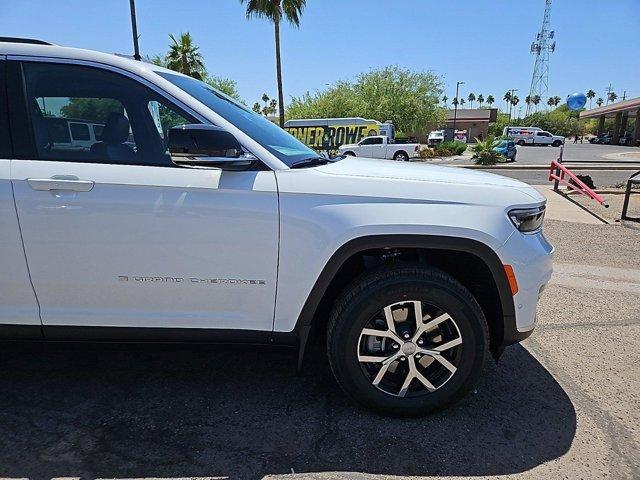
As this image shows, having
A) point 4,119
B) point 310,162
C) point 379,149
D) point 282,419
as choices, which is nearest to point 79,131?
point 4,119

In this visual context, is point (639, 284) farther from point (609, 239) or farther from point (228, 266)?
point (228, 266)

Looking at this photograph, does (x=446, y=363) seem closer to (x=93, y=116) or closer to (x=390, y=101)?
(x=93, y=116)

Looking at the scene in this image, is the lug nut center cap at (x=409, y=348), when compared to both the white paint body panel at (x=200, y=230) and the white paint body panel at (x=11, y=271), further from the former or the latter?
the white paint body panel at (x=11, y=271)

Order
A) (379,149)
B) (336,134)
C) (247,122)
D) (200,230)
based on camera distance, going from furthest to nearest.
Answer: (336,134) → (379,149) → (247,122) → (200,230)

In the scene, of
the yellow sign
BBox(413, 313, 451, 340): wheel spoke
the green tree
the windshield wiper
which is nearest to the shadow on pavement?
BBox(413, 313, 451, 340): wheel spoke

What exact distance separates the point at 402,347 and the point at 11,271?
2.10 metres

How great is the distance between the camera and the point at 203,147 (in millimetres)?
2143

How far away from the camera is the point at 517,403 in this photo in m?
2.71

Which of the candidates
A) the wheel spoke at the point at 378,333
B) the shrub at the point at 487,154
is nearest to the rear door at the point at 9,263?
the wheel spoke at the point at 378,333

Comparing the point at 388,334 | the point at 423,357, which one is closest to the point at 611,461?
the point at 423,357

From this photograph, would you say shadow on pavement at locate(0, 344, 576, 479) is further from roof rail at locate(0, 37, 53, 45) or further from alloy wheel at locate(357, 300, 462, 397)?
roof rail at locate(0, 37, 53, 45)

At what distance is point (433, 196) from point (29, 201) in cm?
204

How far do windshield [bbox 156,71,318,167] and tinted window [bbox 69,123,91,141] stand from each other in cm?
50

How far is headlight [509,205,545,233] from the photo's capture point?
7.79ft
